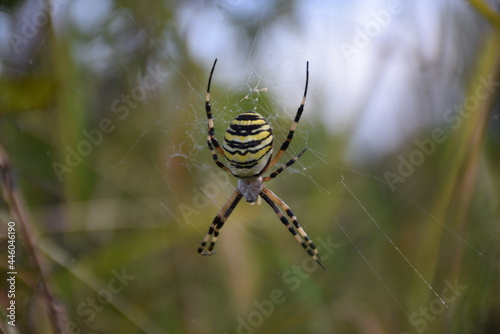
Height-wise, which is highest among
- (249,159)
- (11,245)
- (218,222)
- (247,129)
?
(11,245)

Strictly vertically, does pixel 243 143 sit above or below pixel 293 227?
above

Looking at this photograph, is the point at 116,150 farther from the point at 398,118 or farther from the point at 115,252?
the point at 398,118

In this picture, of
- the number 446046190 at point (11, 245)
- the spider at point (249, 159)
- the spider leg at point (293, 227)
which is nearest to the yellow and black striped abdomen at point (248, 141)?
the spider at point (249, 159)

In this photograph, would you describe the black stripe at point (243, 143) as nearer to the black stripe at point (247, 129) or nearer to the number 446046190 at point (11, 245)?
the black stripe at point (247, 129)

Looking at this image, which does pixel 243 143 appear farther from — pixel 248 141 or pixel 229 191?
pixel 229 191

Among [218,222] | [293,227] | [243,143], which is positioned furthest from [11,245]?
[293,227]

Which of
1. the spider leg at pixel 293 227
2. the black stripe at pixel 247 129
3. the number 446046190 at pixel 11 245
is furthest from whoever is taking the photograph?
the spider leg at pixel 293 227

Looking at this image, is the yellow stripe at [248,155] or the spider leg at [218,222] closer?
the yellow stripe at [248,155]

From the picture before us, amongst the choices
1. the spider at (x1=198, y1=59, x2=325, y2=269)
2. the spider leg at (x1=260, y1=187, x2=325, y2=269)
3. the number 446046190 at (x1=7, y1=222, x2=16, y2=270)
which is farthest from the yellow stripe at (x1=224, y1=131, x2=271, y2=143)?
the number 446046190 at (x1=7, y1=222, x2=16, y2=270)
